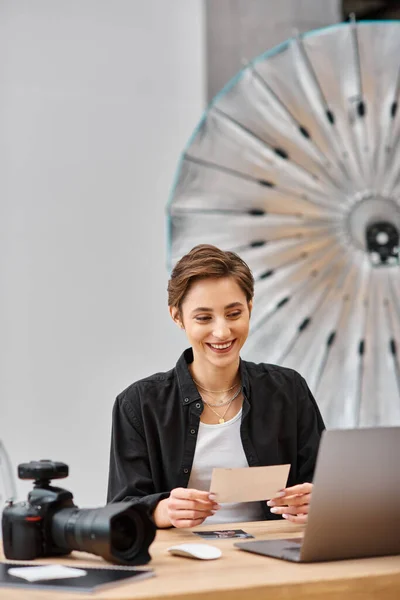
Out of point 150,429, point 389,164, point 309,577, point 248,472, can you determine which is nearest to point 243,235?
point 389,164

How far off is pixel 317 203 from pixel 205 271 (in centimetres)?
90

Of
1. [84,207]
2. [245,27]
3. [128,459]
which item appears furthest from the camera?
[245,27]

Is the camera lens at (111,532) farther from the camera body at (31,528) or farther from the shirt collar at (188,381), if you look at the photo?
the shirt collar at (188,381)

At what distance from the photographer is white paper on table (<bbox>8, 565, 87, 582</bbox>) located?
1.28 metres

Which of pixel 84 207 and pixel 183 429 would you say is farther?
pixel 84 207

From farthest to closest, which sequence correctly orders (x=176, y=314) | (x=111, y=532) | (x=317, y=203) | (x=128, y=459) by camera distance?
(x=317, y=203) → (x=176, y=314) → (x=128, y=459) → (x=111, y=532)

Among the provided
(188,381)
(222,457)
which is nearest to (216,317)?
(188,381)

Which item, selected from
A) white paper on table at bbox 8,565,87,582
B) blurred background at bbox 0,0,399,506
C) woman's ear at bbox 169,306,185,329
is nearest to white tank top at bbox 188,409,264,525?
woman's ear at bbox 169,306,185,329

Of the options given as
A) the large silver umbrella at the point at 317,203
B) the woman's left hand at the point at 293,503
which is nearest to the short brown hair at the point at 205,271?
the woman's left hand at the point at 293,503

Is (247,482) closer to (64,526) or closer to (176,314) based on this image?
(64,526)

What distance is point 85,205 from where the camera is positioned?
3.25 m

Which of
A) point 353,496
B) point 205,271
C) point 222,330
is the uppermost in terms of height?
point 205,271

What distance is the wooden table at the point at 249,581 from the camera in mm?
1195

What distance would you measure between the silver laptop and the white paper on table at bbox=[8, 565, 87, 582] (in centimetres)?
32
